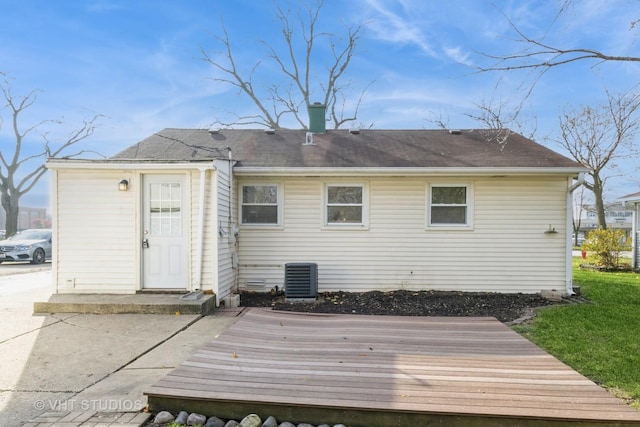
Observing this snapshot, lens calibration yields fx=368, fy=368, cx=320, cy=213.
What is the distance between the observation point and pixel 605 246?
13164mm

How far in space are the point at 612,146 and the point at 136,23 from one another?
22881 millimetres

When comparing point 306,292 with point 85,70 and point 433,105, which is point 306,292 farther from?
point 433,105

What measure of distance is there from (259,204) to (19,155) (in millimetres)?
26233

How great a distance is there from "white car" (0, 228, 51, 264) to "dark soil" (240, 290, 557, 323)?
12.2 meters

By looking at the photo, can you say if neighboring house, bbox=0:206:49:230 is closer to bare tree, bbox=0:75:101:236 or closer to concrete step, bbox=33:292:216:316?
bare tree, bbox=0:75:101:236

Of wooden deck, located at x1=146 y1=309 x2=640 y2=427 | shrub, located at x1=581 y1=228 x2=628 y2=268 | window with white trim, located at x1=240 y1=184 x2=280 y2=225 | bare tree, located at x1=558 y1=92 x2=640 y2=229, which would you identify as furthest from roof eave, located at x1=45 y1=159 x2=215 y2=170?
bare tree, located at x1=558 y1=92 x2=640 y2=229

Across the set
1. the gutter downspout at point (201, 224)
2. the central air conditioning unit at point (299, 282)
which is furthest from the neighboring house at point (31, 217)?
the central air conditioning unit at point (299, 282)

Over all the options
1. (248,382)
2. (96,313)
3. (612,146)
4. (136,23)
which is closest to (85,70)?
(136,23)

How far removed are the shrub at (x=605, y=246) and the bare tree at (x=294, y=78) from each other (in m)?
12.2

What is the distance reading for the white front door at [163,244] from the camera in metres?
6.70

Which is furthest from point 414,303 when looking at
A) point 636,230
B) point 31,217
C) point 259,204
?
point 31,217

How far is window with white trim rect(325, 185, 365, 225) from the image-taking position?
8039mm

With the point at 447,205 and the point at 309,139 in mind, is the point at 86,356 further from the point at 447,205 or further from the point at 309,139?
the point at 447,205

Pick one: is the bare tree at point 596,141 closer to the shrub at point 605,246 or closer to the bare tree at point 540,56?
the shrub at point 605,246
